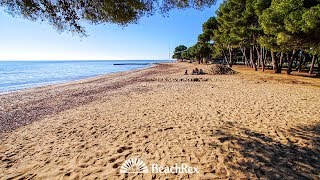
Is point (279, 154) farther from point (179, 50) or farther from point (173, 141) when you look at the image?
point (179, 50)

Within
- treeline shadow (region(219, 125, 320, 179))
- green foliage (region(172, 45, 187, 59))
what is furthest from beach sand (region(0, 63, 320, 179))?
green foliage (region(172, 45, 187, 59))

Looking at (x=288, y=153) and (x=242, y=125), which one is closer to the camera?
(x=288, y=153)

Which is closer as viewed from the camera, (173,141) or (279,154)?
(279,154)

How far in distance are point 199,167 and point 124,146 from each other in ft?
8.24

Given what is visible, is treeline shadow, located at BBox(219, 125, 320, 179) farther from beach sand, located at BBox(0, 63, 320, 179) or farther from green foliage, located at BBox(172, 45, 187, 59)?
green foliage, located at BBox(172, 45, 187, 59)

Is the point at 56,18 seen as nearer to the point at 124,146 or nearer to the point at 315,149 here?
the point at 124,146

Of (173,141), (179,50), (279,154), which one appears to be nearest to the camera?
(279,154)

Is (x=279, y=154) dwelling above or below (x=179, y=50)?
below

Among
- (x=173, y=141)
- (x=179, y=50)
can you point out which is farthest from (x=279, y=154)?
(x=179, y=50)

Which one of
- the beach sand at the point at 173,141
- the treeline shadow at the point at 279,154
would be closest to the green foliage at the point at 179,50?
the beach sand at the point at 173,141

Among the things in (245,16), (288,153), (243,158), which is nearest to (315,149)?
(288,153)

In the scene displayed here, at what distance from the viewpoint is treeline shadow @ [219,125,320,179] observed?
4934mm

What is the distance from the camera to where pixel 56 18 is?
5293mm

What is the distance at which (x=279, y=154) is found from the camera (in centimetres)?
579
